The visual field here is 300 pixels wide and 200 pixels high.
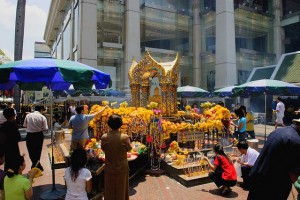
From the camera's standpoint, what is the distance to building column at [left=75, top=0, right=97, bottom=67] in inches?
786

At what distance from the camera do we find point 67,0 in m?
27.1

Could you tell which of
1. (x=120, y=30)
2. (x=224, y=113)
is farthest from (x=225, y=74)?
(x=224, y=113)

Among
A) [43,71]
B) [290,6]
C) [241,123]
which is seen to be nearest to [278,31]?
[290,6]

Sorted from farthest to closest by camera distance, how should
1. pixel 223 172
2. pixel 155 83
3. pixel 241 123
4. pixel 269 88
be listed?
pixel 155 83, pixel 269 88, pixel 241 123, pixel 223 172

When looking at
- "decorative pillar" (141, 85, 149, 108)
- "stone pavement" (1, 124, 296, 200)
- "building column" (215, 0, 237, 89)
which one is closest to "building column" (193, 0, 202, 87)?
"building column" (215, 0, 237, 89)

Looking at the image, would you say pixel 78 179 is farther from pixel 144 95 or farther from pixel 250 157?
pixel 144 95

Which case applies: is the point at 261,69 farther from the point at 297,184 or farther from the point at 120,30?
the point at 297,184

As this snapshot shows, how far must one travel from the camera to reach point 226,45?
23.2 m

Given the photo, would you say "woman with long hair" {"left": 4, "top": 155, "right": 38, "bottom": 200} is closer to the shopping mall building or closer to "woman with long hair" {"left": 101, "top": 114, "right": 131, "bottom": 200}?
"woman with long hair" {"left": 101, "top": 114, "right": 131, "bottom": 200}

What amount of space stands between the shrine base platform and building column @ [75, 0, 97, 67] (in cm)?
1516

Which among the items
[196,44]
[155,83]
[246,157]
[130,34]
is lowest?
[246,157]

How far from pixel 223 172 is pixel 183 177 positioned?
3.82ft

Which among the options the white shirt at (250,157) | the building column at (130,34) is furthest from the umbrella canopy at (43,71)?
the building column at (130,34)

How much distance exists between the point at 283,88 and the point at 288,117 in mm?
6524
